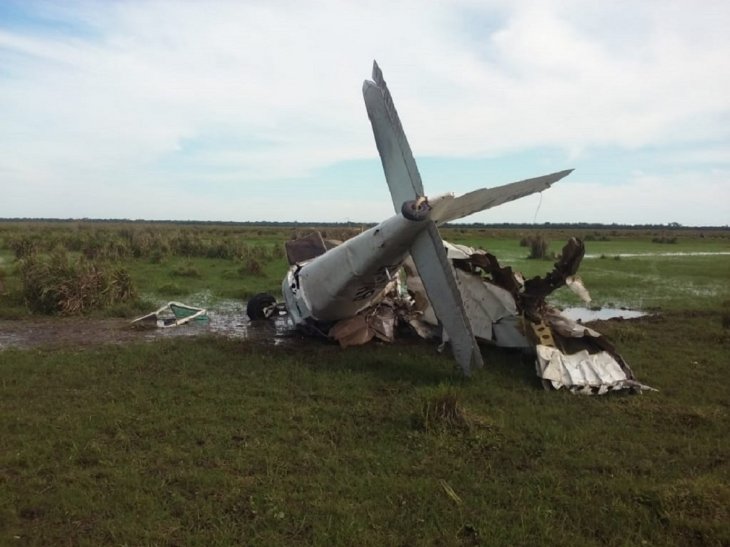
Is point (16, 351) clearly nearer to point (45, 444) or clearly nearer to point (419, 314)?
point (45, 444)

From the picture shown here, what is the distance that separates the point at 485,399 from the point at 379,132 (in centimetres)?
459

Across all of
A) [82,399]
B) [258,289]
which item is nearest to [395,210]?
[82,399]

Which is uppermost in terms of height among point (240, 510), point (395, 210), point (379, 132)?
point (379, 132)

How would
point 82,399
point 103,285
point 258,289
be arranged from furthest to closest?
point 258,289, point 103,285, point 82,399

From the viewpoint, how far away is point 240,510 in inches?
201

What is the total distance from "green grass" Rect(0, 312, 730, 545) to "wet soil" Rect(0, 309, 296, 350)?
1840 mm

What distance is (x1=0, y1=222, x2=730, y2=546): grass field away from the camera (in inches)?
192

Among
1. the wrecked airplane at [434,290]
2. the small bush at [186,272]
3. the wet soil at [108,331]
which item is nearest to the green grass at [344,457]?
the wrecked airplane at [434,290]

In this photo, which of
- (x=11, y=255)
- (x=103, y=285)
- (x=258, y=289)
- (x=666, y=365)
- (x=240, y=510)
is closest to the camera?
(x=240, y=510)

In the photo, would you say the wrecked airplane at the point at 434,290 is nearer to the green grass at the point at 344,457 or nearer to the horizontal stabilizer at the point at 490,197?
the horizontal stabilizer at the point at 490,197

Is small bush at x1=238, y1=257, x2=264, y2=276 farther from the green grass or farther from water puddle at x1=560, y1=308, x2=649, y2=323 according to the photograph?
the green grass

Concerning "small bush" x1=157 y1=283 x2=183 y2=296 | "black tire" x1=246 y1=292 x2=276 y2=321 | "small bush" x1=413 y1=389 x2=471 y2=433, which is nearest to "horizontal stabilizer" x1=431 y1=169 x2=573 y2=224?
"small bush" x1=413 y1=389 x2=471 y2=433

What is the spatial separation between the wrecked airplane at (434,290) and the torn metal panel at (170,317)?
293cm

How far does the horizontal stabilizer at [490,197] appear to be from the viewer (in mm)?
7848
